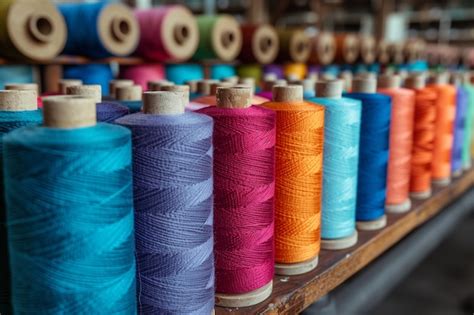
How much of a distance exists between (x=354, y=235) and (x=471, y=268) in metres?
2.39

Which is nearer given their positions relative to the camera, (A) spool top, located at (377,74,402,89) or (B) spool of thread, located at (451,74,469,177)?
(A) spool top, located at (377,74,402,89)

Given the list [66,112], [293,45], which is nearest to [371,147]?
[66,112]

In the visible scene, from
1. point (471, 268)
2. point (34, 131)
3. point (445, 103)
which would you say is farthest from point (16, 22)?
point (471, 268)

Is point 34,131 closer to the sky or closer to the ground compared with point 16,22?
closer to the ground

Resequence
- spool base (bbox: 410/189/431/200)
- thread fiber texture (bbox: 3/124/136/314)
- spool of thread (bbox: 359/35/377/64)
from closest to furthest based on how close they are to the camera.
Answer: thread fiber texture (bbox: 3/124/136/314) < spool base (bbox: 410/189/431/200) < spool of thread (bbox: 359/35/377/64)

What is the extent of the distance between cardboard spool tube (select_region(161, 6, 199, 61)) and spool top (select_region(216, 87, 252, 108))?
1397 millimetres

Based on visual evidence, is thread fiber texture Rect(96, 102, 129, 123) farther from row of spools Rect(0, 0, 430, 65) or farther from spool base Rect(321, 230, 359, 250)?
row of spools Rect(0, 0, 430, 65)

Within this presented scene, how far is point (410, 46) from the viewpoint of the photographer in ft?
11.6

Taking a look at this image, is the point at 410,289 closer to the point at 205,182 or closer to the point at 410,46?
the point at 410,46

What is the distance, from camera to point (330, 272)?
88 centimetres

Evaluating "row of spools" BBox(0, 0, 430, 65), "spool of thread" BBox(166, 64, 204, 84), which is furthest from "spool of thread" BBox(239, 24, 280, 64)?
"spool of thread" BBox(166, 64, 204, 84)

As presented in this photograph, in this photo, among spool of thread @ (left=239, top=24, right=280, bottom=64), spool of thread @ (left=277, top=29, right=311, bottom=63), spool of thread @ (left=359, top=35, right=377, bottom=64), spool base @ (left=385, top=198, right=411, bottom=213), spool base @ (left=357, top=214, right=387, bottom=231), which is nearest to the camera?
spool base @ (left=357, top=214, right=387, bottom=231)

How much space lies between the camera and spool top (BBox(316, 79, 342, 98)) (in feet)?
2.97

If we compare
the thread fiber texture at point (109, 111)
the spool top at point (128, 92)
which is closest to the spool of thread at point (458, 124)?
the spool top at point (128, 92)
